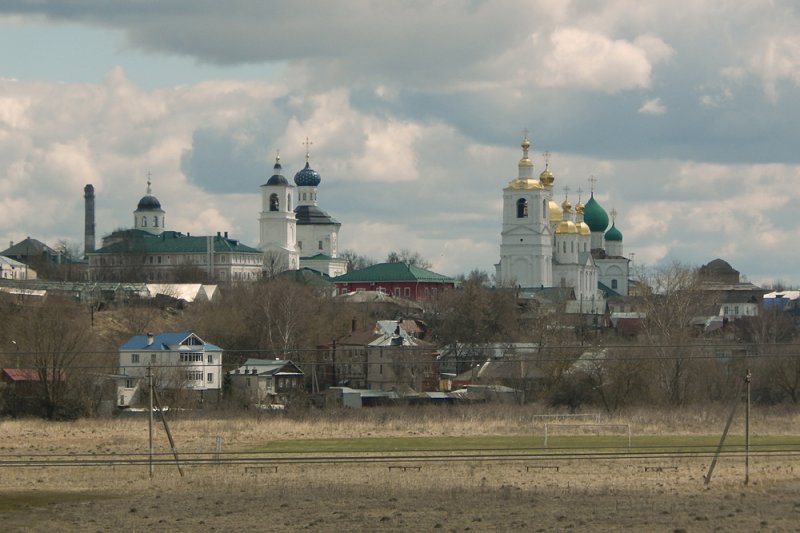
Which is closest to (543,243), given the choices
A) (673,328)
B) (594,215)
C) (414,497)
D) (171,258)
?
(594,215)

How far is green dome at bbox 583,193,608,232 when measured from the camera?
16000 centimetres

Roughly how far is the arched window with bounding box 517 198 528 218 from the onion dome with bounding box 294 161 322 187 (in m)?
37.1

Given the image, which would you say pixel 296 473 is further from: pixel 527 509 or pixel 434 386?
pixel 434 386

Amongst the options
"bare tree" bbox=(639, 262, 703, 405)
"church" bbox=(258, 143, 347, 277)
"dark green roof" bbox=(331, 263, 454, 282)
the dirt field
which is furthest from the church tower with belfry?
the dirt field

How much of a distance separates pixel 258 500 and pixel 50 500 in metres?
4.30

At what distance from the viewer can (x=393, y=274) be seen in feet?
454

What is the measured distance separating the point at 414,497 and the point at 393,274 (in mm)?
105323

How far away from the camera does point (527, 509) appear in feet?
103

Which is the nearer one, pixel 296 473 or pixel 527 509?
pixel 527 509

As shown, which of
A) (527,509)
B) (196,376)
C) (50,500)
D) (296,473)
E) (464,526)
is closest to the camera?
(464,526)

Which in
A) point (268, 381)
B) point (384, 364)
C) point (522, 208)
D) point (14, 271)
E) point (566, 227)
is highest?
point (522, 208)

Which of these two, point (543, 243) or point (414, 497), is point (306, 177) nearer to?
point (543, 243)

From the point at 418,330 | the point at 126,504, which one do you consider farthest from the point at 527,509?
the point at 418,330

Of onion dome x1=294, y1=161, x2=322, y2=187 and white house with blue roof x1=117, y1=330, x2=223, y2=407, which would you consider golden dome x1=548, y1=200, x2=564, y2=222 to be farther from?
white house with blue roof x1=117, y1=330, x2=223, y2=407
